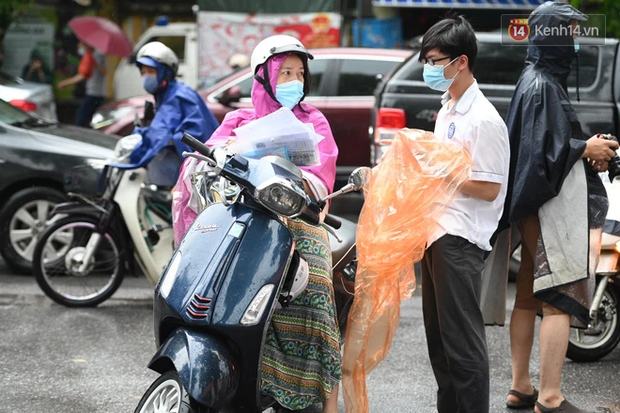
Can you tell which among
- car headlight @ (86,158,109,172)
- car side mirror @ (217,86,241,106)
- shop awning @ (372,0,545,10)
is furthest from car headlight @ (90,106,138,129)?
shop awning @ (372,0,545,10)

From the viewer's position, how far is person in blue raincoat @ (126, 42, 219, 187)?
619cm

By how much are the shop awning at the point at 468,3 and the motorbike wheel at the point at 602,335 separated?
9647 mm

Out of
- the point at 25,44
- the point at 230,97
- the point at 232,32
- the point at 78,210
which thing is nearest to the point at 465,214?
the point at 78,210

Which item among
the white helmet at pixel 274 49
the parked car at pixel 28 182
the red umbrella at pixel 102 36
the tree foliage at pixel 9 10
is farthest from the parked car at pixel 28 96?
the white helmet at pixel 274 49

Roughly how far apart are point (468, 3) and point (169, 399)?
481 inches

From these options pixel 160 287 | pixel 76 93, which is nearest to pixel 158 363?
pixel 160 287

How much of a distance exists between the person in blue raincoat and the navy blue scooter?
8.29 ft

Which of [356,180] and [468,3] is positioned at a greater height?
[468,3]

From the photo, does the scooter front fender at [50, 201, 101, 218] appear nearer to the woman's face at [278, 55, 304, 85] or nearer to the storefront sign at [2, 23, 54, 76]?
the woman's face at [278, 55, 304, 85]

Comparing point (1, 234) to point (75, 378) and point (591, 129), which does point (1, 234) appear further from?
point (591, 129)

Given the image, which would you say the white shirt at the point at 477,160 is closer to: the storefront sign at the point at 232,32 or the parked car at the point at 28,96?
the parked car at the point at 28,96

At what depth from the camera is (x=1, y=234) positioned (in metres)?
7.51

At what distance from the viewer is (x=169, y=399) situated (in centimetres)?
354

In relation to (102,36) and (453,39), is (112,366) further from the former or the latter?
(102,36)
